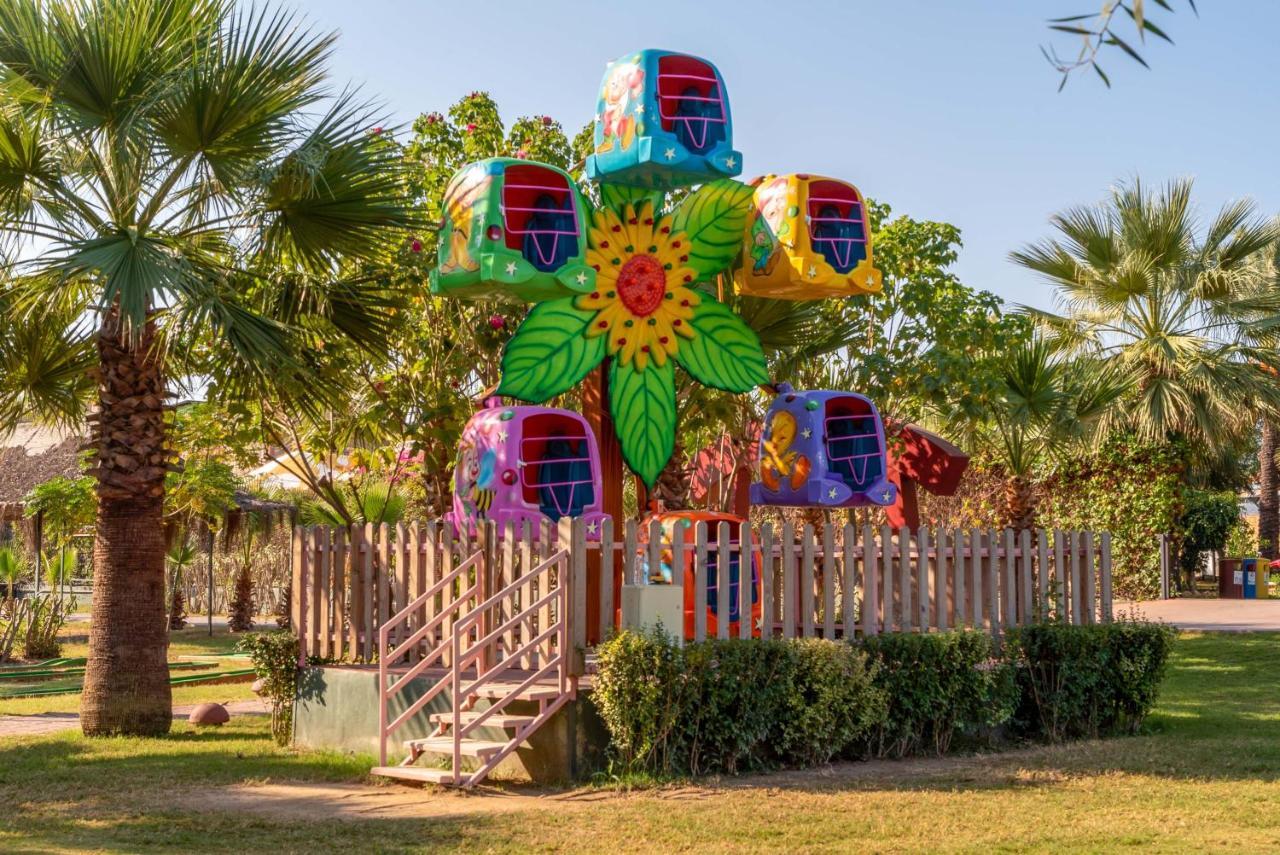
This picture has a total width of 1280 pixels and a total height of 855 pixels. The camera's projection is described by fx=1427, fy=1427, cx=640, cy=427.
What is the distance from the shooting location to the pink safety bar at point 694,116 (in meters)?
11.2

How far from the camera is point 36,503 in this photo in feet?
94.1

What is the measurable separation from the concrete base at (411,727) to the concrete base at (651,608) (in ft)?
2.00

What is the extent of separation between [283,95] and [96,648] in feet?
15.8

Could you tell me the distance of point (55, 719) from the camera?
14.2 meters

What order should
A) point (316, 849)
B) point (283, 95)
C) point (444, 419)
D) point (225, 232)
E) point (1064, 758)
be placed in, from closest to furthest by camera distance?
point (316, 849) < point (1064, 758) < point (283, 95) < point (225, 232) < point (444, 419)

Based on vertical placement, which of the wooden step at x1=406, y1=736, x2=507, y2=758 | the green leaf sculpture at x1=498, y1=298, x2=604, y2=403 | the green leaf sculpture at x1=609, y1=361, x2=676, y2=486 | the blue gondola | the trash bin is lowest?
the wooden step at x1=406, y1=736, x2=507, y2=758

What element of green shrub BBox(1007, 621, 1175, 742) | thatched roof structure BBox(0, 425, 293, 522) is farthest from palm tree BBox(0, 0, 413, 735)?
thatched roof structure BBox(0, 425, 293, 522)

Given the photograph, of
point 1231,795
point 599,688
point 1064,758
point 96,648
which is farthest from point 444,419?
point 1231,795

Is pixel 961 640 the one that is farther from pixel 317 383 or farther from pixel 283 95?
pixel 283 95

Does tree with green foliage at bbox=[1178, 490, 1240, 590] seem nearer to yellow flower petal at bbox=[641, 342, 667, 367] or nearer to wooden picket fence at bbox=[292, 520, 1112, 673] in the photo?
wooden picket fence at bbox=[292, 520, 1112, 673]

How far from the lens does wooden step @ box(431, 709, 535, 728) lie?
9094 millimetres

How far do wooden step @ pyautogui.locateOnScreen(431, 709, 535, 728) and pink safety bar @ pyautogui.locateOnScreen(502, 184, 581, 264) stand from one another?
11.7 feet

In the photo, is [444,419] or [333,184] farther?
[444,419]

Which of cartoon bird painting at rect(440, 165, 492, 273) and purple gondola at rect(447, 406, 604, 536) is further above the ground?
cartoon bird painting at rect(440, 165, 492, 273)
